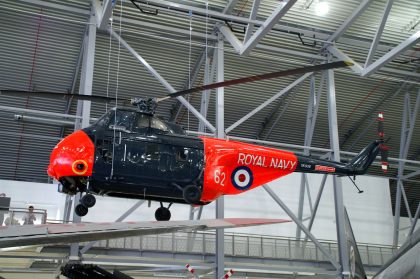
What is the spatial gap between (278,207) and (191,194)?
1035 cm

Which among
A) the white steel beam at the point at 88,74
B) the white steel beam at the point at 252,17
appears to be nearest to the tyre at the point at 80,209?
the white steel beam at the point at 88,74

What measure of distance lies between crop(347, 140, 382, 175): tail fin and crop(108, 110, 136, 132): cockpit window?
18.8 ft

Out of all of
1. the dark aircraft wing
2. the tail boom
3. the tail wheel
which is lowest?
the dark aircraft wing

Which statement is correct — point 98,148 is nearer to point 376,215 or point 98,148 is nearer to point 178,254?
point 178,254

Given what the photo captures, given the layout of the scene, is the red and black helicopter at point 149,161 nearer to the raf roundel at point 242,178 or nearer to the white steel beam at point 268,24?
the raf roundel at point 242,178

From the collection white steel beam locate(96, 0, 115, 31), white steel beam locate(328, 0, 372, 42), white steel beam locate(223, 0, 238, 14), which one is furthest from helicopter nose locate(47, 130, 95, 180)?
white steel beam locate(328, 0, 372, 42)

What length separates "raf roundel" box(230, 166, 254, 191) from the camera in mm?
11312

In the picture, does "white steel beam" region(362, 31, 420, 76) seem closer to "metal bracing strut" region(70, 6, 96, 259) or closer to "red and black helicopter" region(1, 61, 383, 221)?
"red and black helicopter" region(1, 61, 383, 221)

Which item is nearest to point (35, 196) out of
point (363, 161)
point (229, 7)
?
point (229, 7)

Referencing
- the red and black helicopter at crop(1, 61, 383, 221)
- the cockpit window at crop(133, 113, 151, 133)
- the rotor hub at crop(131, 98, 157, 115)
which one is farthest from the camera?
the rotor hub at crop(131, 98, 157, 115)

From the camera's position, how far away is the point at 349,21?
1689 centimetres

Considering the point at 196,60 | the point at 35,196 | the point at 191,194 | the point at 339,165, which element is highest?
the point at 196,60

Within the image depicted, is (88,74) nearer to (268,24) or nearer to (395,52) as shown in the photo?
(268,24)

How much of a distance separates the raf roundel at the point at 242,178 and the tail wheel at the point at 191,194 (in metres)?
1.07
